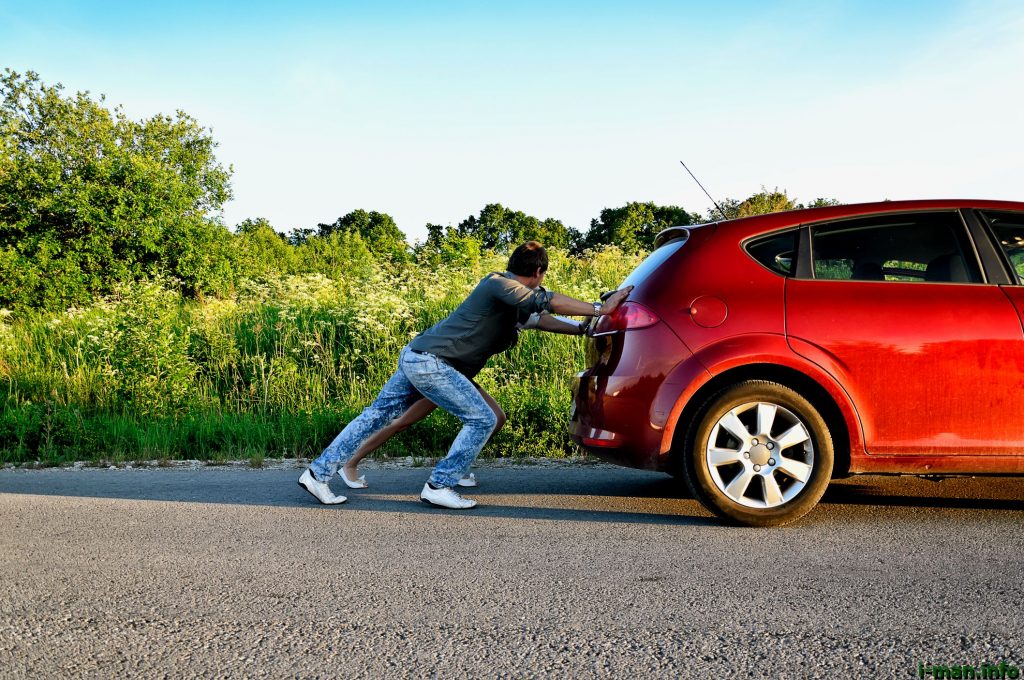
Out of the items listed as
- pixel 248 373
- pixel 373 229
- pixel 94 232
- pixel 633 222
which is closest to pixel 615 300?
pixel 248 373

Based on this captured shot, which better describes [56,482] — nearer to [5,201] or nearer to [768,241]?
[768,241]

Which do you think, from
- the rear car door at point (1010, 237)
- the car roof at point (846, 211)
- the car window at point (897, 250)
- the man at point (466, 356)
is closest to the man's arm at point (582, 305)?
the man at point (466, 356)

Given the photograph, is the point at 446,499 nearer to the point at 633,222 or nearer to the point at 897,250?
the point at 897,250

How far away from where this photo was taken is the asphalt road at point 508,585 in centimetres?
309

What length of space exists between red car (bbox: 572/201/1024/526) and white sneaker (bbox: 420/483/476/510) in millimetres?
1086

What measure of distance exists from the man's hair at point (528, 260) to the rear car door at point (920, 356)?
1.60 metres

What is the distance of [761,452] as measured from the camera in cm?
493

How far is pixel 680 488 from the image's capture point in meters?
6.26

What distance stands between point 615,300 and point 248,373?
8.14m

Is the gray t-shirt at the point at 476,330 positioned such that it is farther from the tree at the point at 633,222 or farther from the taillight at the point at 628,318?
the tree at the point at 633,222

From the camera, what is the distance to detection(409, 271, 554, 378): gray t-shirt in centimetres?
567

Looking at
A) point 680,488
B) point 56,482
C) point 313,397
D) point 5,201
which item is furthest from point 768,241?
point 5,201

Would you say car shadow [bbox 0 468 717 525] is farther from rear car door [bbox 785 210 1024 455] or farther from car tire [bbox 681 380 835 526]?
rear car door [bbox 785 210 1024 455]

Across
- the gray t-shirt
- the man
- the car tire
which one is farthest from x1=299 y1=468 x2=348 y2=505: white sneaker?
the car tire
